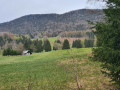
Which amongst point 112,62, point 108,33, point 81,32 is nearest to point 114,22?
point 108,33

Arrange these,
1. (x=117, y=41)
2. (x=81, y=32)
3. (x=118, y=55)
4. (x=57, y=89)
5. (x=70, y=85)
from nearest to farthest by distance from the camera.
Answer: (x=118, y=55), (x=117, y=41), (x=57, y=89), (x=70, y=85), (x=81, y=32)

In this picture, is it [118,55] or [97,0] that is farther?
[97,0]

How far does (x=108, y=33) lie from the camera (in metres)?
5.30

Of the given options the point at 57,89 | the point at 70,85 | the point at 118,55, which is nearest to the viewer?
the point at 118,55

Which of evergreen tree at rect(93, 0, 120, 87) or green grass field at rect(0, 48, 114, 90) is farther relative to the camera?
green grass field at rect(0, 48, 114, 90)

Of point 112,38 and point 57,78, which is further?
point 57,78

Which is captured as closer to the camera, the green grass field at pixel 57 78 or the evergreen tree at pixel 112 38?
the evergreen tree at pixel 112 38

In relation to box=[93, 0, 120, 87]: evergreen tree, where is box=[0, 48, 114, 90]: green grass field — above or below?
below

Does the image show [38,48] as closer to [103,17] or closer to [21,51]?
[21,51]

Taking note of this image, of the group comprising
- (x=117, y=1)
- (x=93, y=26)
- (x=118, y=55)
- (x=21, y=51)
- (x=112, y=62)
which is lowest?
(x=21, y=51)

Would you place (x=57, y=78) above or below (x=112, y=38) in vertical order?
A: below

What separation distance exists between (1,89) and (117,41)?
7.78 m

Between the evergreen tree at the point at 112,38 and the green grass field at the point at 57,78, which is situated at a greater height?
the evergreen tree at the point at 112,38

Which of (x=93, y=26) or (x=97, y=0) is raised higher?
(x=97, y=0)
